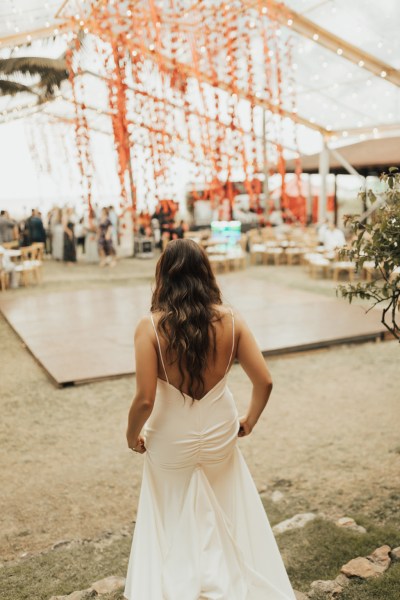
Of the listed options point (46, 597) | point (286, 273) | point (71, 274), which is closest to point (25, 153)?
point (71, 274)

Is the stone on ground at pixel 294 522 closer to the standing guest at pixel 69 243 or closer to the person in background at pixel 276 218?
the standing guest at pixel 69 243

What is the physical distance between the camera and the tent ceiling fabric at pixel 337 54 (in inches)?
369

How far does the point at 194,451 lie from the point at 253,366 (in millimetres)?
369

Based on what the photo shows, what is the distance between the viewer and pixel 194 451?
2080 millimetres

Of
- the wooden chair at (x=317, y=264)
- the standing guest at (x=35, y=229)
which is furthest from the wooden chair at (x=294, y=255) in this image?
the standing guest at (x=35, y=229)

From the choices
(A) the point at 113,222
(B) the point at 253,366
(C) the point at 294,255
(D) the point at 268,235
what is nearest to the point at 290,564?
(B) the point at 253,366

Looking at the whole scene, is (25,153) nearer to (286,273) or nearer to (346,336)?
(286,273)

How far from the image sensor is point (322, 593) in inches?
95.3

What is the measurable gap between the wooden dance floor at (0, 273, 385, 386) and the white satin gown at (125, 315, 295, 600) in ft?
11.9

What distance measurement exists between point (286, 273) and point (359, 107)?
3.99 m

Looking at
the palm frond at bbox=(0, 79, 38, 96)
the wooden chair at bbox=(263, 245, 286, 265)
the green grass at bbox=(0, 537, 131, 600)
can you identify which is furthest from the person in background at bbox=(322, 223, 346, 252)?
the green grass at bbox=(0, 537, 131, 600)

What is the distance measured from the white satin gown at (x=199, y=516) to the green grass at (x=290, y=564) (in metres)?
0.47

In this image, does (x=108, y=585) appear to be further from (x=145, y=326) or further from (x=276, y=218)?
(x=276, y=218)

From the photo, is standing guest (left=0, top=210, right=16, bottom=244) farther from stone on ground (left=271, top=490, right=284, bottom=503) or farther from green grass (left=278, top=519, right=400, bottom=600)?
green grass (left=278, top=519, right=400, bottom=600)
